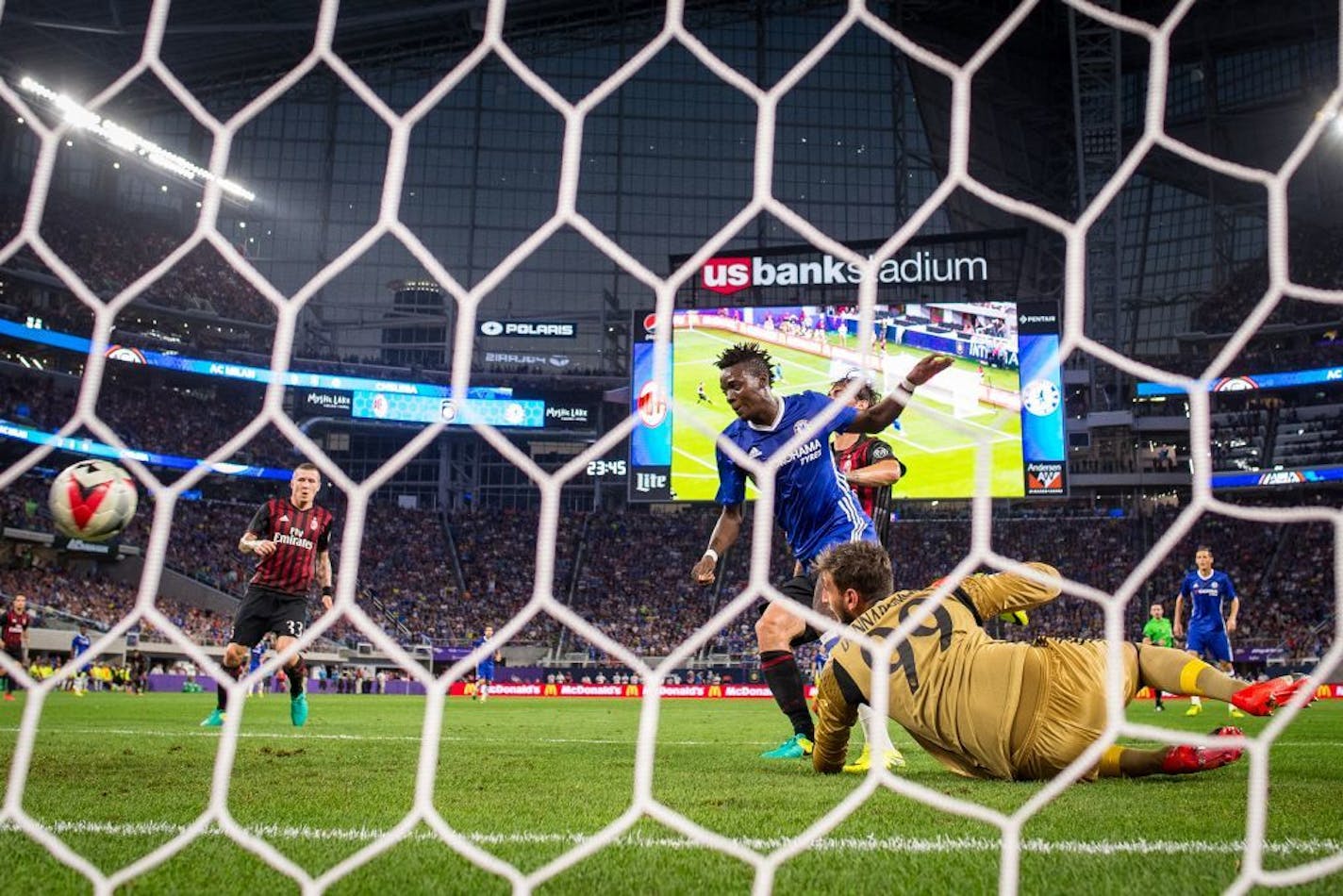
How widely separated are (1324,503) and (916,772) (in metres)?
30.4

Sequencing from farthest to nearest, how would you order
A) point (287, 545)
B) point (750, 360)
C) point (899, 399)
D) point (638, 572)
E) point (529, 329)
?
point (529, 329) < point (638, 572) < point (287, 545) < point (750, 360) < point (899, 399)

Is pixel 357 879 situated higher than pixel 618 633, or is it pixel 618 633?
pixel 357 879

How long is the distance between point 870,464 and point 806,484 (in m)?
1.03

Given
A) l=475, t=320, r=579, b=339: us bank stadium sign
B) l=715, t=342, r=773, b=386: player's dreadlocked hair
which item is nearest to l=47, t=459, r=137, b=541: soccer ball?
l=715, t=342, r=773, b=386: player's dreadlocked hair

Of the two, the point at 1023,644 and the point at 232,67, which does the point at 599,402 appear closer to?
the point at 232,67

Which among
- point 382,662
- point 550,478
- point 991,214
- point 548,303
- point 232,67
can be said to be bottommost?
point 382,662

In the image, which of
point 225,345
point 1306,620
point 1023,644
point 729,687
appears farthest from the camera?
point 225,345

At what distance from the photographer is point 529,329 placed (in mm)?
38125

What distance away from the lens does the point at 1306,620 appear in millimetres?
24891

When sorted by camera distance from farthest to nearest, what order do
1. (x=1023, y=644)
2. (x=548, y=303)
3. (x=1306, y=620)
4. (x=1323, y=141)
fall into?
(x=548, y=303) < (x=1323, y=141) < (x=1306, y=620) < (x=1023, y=644)

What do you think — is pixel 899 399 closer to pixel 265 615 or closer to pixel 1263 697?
pixel 1263 697

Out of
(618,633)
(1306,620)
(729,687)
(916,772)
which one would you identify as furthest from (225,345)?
(916,772)

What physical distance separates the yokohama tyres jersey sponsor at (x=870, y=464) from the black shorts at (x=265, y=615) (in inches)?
141

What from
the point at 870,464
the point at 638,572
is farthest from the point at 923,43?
the point at 870,464
